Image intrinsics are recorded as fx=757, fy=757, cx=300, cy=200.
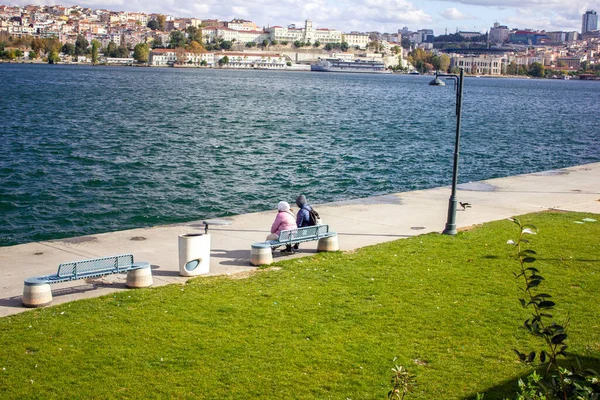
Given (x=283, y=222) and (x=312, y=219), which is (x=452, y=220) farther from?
(x=283, y=222)

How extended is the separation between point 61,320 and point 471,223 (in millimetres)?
9841

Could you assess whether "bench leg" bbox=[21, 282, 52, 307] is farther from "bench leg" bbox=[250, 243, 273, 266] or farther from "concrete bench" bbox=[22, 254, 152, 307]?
"bench leg" bbox=[250, 243, 273, 266]

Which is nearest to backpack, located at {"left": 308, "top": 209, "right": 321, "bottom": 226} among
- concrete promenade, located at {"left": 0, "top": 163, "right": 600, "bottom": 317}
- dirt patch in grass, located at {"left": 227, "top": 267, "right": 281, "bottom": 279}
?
concrete promenade, located at {"left": 0, "top": 163, "right": 600, "bottom": 317}

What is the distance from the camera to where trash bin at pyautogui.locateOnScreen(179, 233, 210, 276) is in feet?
38.6

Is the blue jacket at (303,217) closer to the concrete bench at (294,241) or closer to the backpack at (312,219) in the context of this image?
the backpack at (312,219)

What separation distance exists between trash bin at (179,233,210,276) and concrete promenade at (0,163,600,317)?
0.76ft

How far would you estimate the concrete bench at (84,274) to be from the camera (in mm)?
10219

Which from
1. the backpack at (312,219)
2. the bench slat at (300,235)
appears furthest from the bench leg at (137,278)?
the backpack at (312,219)

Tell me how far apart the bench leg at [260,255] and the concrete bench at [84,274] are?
195cm

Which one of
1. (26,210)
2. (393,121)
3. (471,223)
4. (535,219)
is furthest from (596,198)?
(393,121)

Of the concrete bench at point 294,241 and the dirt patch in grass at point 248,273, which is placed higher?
the concrete bench at point 294,241

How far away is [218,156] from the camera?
3747 centimetres

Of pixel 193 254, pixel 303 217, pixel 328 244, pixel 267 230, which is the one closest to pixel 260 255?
pixel 193 254

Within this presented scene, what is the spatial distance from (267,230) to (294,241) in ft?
7.50
